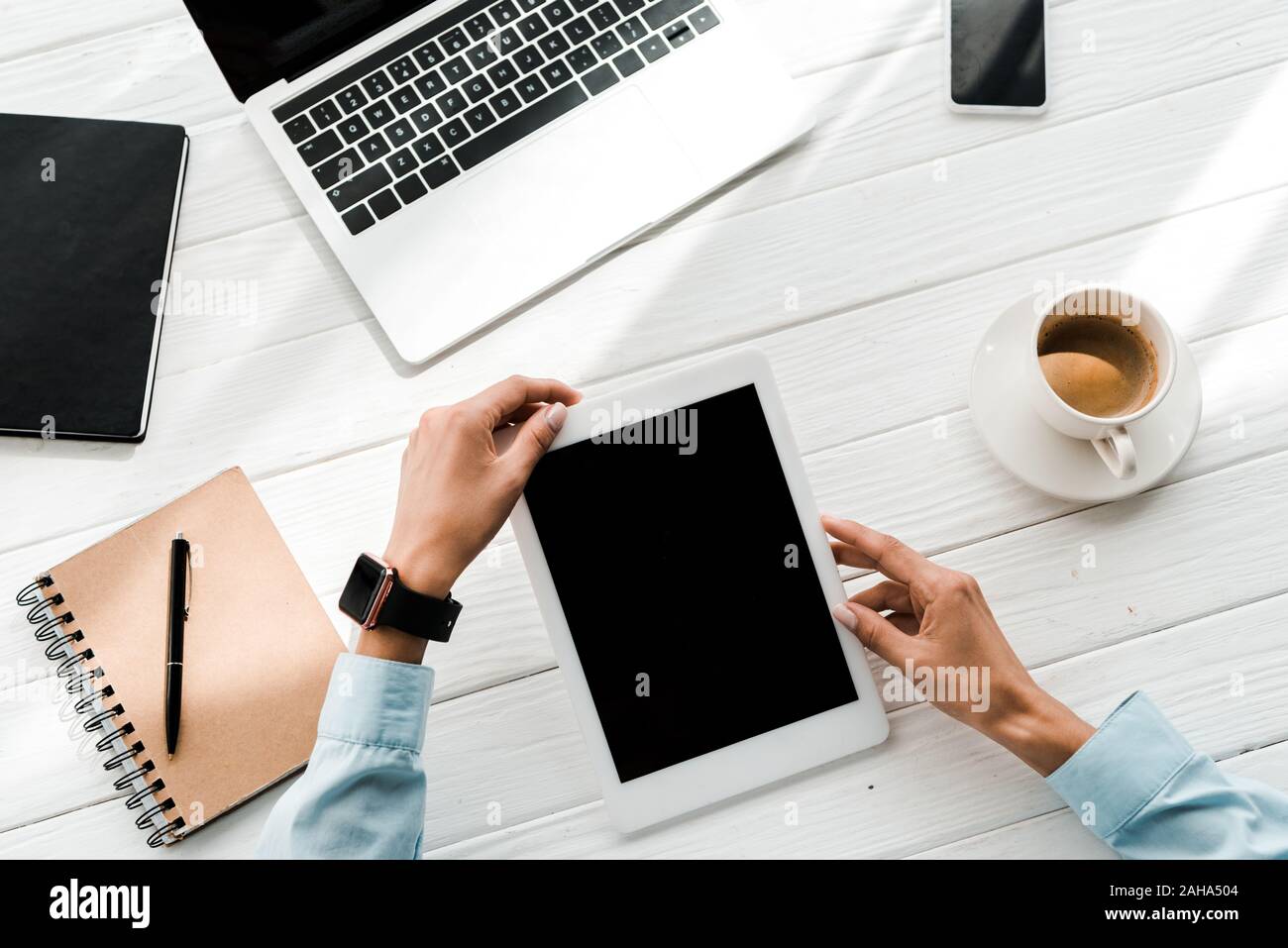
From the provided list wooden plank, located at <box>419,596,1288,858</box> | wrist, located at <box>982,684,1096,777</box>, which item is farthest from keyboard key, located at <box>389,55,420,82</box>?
wrist, located at <box>982,684,1096,777</box>

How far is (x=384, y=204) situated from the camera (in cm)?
90

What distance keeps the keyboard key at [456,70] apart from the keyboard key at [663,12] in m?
0.18

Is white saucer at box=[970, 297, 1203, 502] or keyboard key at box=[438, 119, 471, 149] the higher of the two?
keyboard key at box=[438, 119, 471, 149]

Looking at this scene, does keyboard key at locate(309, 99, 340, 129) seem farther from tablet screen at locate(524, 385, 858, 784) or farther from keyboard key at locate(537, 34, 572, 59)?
tablet screen at locate(524, 385, 858, 784)

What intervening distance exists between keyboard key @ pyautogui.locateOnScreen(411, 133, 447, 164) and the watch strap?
1.35 feet

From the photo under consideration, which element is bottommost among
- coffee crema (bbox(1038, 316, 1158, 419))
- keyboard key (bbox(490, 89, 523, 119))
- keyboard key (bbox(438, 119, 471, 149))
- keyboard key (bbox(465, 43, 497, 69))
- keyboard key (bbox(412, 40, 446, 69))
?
coffee crema (bbox(1038, 316, 1158, 419))

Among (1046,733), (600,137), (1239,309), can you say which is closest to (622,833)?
(1046,733)

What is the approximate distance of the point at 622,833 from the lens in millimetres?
856

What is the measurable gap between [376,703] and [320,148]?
535 mm

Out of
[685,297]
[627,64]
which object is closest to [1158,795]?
[685,297]

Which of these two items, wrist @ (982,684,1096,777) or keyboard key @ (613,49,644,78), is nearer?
wrist @ (982,684,1096,777)

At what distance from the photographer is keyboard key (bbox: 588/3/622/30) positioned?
3.05ft

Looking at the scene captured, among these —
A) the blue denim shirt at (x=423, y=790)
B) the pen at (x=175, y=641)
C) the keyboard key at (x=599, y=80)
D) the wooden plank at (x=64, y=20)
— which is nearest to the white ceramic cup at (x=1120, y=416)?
the blue denim shirt at (x=423, y=790)

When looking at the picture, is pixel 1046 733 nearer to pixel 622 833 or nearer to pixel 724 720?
pixel 724 720
